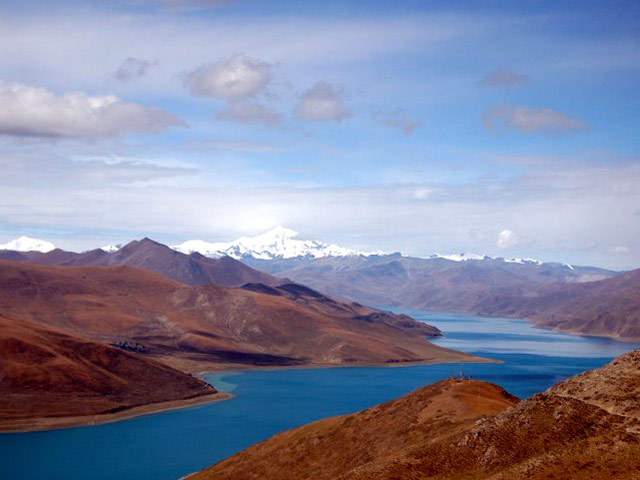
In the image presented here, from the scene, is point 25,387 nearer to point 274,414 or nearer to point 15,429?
point 15,429

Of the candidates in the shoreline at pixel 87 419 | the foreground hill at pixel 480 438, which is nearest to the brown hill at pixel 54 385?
the shoreline at pixel 87 419

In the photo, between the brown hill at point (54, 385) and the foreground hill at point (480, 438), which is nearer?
the foreground hill at point (480, 438)

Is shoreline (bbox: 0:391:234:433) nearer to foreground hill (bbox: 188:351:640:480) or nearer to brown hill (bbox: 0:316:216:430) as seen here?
brown hill (bbox: 0:316:216:430)

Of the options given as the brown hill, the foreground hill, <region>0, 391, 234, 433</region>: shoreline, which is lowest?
<region>0, 391, 234, 433</region>: shoreline

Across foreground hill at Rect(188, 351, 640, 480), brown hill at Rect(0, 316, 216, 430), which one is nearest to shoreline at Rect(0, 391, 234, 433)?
brown hill at Rect(0, 316, 216, 430)

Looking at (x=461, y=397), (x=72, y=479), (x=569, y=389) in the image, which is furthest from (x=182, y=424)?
(x=569, y=389)

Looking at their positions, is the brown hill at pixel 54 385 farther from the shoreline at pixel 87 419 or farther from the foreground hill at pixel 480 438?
the foreground hill at pixel 480 438

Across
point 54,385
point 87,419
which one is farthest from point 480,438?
point 54,385
